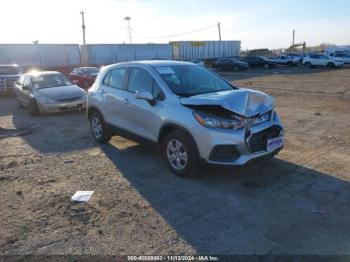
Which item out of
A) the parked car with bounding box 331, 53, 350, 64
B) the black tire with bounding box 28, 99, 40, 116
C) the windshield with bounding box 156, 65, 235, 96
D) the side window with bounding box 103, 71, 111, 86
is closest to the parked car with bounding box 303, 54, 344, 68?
the parked car with bounding box 331, 53, 350, 64

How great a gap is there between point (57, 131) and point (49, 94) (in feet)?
9.84

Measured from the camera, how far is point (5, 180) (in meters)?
6.08

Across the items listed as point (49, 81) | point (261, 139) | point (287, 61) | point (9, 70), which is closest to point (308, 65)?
point (287, 61)

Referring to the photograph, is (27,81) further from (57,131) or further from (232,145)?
(232,145)

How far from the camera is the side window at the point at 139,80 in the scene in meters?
6.36

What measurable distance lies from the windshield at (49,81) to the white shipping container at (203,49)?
119 ft

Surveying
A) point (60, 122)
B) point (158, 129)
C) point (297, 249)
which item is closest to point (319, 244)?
point (297, 249)

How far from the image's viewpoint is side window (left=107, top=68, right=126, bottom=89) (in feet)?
23.3

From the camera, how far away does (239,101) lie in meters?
5.44

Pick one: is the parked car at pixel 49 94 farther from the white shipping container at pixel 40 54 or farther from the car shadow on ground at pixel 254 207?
the white shipping container at pixel 40 54

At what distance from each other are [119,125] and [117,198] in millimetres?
2265

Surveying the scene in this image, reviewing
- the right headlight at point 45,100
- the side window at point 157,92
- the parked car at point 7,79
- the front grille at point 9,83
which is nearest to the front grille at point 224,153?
the side window at point 157,92

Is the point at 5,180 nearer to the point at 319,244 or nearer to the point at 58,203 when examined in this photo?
the point at 58,203

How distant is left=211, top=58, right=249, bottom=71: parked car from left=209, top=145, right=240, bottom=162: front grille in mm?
34960
